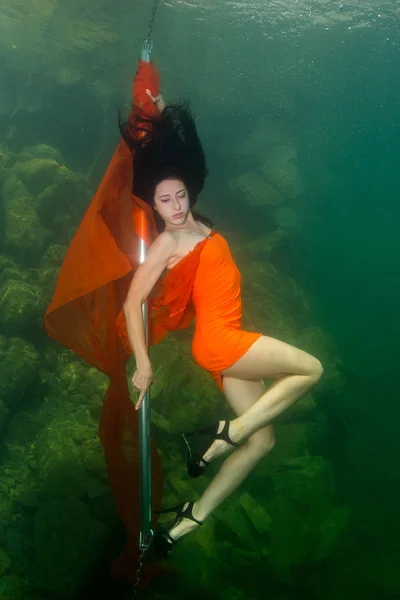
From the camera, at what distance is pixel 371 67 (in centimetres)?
2117

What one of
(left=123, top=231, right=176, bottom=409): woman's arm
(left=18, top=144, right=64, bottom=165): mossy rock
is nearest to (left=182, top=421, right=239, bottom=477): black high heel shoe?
(left=123, top=231, right=176, bottom=409): woman's arm

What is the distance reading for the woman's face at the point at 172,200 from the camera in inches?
127

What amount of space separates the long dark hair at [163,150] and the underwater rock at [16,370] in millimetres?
5100

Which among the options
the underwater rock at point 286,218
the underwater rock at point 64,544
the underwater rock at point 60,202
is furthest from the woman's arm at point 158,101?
the underwater rock at point 286,218

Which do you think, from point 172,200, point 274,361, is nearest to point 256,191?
point 172,200

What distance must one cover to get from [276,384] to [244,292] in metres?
8.04

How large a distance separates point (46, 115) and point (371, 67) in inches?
712

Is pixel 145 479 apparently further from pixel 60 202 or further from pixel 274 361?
pixel 60 202

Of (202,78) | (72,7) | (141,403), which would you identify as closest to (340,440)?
(141,403)

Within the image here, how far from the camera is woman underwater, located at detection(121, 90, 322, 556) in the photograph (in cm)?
302

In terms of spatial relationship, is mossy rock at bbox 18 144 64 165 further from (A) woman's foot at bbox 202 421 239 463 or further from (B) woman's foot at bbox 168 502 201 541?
(B) woman's foot at bbox 168 502 201 541

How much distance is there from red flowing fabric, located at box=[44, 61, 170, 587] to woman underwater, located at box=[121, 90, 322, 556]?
0.19 meters

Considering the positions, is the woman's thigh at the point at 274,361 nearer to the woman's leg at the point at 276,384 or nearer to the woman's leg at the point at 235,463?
the woman's leg at the point at 276,384

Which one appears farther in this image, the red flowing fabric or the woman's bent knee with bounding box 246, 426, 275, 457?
the woman's bent knee with bounding box 246, 426, 275, 457
